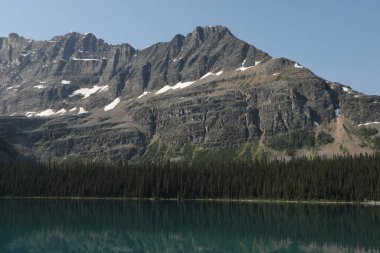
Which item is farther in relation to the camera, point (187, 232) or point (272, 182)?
point (272, 182)

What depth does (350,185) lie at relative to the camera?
534 ft

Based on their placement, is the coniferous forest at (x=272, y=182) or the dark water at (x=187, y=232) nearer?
the dark water at (x=187, y=232)

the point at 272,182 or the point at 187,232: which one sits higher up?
the point at 272,182

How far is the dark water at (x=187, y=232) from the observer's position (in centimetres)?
6981

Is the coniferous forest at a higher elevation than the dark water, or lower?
higher

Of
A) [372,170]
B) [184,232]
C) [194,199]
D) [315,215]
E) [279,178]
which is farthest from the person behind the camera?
[194,199]

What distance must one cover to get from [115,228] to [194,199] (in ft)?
327

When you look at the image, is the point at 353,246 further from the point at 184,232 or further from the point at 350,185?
the point at 350,185

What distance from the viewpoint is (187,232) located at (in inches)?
3445

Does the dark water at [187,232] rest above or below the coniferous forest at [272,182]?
below

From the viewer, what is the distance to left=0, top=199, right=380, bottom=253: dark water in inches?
2749

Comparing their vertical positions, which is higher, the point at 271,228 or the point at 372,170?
the point at 372,170

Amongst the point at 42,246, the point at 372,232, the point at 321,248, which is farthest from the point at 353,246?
the point at 42,246

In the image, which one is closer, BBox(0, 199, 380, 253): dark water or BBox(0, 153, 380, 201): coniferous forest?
BBox(0, 199, 380, 253): dark water
